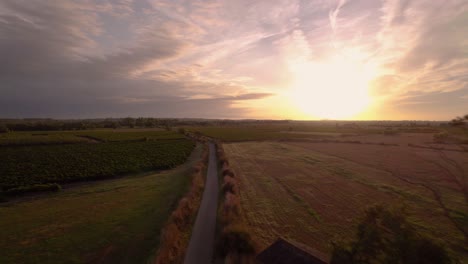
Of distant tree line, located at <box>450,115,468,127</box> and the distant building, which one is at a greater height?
distant tree line, located at <box>450,115,468,127</box>

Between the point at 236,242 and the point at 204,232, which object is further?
the point at 204,232

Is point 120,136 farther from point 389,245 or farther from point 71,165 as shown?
point 389,245

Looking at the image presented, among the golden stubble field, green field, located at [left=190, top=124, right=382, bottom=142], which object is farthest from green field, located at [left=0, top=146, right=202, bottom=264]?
green field, located at [left=190, top=124, right=382, bottom=142]

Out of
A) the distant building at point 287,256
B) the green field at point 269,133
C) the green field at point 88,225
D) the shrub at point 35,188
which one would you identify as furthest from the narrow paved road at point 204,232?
the green field at point 269,133

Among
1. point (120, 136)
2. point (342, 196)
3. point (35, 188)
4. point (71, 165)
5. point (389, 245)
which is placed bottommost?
point (35, 188)

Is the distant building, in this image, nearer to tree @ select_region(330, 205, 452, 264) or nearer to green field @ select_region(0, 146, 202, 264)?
tree @ select_region(330, 205, 452, 264)

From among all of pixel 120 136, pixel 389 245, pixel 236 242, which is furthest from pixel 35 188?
pixel 120 136

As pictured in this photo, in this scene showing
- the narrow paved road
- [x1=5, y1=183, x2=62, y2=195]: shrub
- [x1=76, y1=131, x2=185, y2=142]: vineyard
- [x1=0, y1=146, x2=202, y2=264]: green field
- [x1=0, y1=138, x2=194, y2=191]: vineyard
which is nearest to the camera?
[x1=0, y1=146, x2=202, y2=264]: green field
